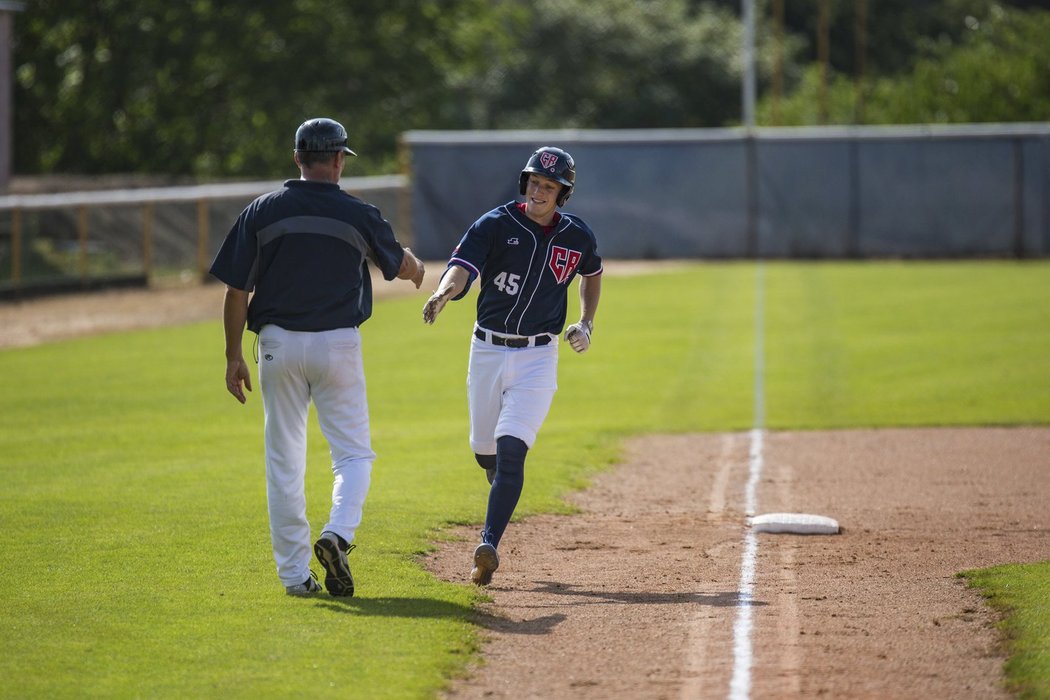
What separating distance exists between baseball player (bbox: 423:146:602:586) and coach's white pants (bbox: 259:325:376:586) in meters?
0.84

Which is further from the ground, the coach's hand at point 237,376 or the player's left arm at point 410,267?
the player's left arm at point 410,267

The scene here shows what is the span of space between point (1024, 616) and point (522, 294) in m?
2.78

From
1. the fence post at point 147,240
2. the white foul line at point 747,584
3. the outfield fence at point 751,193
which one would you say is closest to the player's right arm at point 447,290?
the white foul line at point 747,584

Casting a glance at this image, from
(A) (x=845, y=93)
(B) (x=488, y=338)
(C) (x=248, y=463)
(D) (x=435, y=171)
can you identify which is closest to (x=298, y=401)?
(B) (x=488, y=338)

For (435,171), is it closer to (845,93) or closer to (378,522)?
(845,93)

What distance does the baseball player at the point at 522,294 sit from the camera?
6.84 m

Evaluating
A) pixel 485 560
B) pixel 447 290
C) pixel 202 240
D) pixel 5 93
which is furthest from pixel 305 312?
pixel 5 93

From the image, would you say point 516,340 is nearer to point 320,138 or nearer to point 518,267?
point 518,267

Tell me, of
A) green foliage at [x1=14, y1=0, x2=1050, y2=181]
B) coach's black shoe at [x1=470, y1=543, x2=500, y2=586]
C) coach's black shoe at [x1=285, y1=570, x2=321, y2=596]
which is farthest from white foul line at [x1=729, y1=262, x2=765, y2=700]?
green foliage at [x1=14, y1=0, x2=1050, y2=181]

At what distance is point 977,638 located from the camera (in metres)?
5.84

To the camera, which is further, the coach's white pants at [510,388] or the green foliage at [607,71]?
the green foliage at [607,71]

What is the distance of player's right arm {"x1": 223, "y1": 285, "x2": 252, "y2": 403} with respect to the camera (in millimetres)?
6004

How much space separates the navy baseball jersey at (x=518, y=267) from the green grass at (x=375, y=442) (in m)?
1.35

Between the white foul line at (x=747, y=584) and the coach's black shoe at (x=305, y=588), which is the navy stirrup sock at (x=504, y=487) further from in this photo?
the white foul line at (x=747, y=584)
